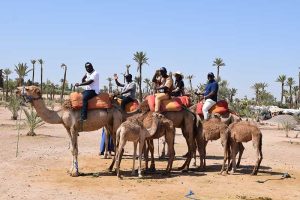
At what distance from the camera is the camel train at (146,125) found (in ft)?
34.9

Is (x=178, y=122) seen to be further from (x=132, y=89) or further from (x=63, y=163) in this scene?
(x=63, y=163)

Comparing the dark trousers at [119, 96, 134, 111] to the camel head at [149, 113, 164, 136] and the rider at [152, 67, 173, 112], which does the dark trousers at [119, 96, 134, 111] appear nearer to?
the rider at [152, 67, 173, 112]

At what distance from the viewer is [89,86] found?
446 inches

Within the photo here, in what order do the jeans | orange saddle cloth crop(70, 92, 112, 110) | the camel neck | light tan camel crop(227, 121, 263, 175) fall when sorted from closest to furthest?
the camel neck < orange saddle cloth crop(70, 92, 112, 110) < light tan camel crop(227, 121, 263, 175) < the jeans

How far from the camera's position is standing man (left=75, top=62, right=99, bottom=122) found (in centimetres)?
1099

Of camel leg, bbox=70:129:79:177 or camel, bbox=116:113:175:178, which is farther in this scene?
camel leg, bbox=70:129:79:177

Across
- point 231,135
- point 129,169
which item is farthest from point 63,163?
point 231,135

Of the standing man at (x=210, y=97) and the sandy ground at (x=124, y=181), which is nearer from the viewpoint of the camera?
the sandy ground at (x=124, y=181)

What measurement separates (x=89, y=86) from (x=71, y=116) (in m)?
0.95

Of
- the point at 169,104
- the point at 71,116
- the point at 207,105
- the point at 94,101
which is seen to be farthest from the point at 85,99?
the point at 207,105

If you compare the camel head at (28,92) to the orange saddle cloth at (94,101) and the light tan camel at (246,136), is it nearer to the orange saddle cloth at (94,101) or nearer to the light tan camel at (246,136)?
the orange saddle cloth at (94,101)

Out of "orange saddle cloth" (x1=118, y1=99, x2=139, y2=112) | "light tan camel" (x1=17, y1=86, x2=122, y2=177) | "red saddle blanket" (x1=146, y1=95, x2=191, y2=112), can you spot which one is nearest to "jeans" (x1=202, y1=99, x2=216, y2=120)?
"red saddle blanket" (x1=146, y1=95, x2=191, y2=112)

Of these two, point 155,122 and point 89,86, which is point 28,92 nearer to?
point 89,86

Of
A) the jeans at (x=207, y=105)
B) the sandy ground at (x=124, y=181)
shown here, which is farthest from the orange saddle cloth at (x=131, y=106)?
the jeans at (x=207, y=105)
